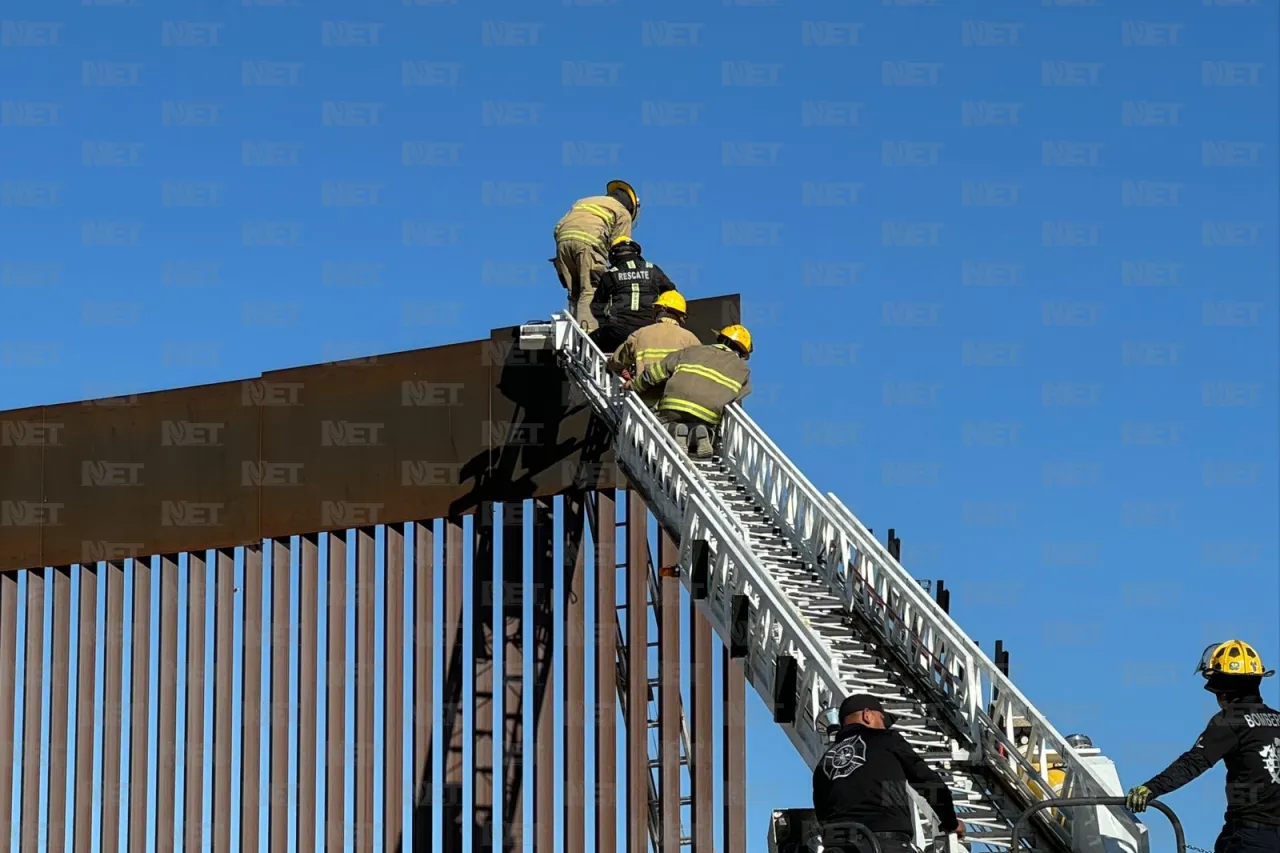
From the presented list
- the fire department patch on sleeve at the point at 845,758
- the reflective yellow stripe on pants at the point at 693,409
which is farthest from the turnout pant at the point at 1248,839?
the reflective yellow stripe on pants at the point at 693,409

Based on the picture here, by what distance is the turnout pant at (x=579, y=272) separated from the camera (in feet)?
70.4

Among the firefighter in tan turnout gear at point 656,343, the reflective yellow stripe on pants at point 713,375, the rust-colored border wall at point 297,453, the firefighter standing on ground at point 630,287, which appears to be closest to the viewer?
the reflective yellow stripe on pants at point 713,375

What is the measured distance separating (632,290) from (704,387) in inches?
144

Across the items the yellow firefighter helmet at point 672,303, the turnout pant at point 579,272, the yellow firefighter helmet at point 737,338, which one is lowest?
the yellow firefighter helmet at point 737,338

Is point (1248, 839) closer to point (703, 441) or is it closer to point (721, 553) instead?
point (721, 553)

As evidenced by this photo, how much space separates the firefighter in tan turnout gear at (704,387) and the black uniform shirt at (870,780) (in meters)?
6.85

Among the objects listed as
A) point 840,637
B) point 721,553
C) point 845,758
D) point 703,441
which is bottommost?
point 845,758

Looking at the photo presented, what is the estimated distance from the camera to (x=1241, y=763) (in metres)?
9.38

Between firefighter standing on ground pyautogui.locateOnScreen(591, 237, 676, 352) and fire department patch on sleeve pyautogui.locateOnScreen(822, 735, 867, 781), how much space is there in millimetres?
10436

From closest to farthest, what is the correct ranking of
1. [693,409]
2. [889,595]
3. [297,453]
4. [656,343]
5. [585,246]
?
[889,595] → [693,409] → [656,343] → [585,246] → [297,453]

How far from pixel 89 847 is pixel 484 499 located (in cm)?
657

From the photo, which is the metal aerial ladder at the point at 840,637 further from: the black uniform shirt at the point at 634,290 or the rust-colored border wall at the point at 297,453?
the rust-colored border wall at the point at 297,453

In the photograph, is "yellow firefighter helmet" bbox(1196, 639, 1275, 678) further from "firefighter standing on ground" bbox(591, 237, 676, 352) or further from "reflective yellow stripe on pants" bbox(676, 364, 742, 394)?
"firefighter standing on ground" bbox(591, 237, 676, 352)

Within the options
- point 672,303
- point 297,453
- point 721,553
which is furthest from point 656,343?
point 297,453
